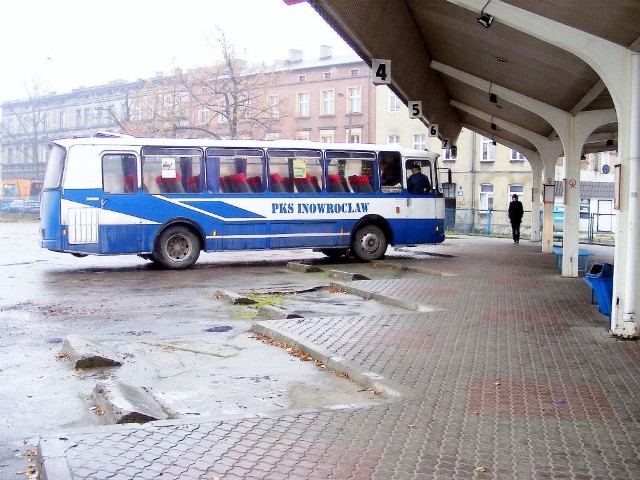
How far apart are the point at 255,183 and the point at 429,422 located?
14575 mm

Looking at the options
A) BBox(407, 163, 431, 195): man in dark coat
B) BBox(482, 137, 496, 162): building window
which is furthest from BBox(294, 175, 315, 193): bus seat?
BBox(482, 137, 496, 162): building window

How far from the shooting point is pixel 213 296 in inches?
554

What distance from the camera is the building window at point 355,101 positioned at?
59719mm

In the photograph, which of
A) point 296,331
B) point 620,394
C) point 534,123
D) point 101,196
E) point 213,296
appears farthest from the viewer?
point 534,123

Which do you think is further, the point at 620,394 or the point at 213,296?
the point at 213,296

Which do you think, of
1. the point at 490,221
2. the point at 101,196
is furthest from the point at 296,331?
the point at 490,221

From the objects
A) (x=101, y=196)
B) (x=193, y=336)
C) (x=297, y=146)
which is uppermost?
(x=297, y=146)

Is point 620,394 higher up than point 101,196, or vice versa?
point 101,196

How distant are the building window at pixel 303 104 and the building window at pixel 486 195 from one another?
16185mm

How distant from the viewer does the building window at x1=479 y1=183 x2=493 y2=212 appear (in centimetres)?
5403

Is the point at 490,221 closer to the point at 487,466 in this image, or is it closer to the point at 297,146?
the point at 297,146

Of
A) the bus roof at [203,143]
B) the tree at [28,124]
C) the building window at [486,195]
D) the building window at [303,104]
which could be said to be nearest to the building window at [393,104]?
the building window at [303,104]

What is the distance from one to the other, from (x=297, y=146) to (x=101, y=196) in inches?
216

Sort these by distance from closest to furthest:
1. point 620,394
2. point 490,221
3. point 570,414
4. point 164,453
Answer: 1. point 164,453
2. point 570,414
3. point 620,394
4. point 490,221
